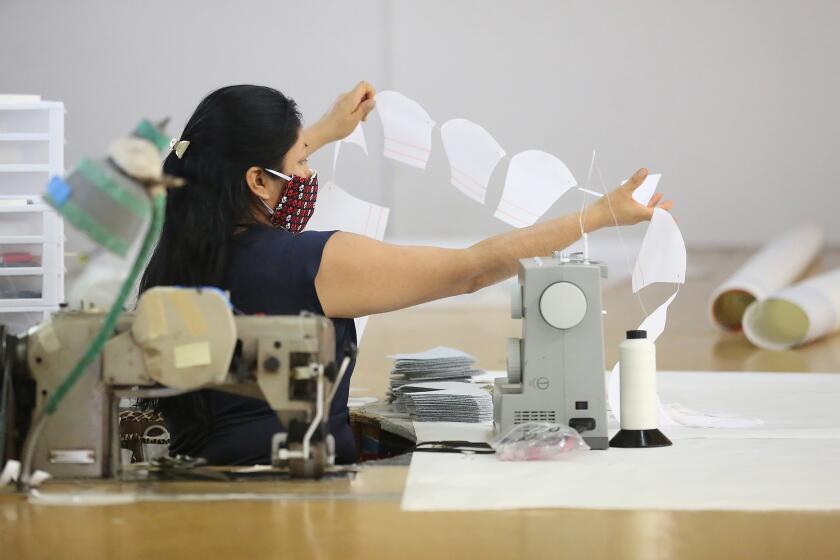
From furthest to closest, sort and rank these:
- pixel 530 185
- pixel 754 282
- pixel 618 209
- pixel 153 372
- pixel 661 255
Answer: pixel 754 282 → pixel 530 185 → pixel 661 255 → pixel 618 209 → pixel 153 372

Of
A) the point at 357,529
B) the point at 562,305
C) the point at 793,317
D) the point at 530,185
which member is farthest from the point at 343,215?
the point at 793,317

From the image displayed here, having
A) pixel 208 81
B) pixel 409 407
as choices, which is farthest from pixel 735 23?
pixel 409 407

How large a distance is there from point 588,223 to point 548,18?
25.2ft

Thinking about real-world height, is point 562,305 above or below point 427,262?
below

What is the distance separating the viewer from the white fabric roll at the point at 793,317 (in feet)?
18.6

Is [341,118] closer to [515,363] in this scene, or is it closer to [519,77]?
[515,363]

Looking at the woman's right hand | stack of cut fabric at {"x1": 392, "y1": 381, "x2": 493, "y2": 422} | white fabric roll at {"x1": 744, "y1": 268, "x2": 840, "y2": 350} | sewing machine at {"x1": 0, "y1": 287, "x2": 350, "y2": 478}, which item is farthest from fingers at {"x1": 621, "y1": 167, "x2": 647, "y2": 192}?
white fabric roll at {"x1": 744, "y1": 268, "x2": 840, "y2": 350}

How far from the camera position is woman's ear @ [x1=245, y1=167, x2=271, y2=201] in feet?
8.90

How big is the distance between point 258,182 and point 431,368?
963 millimetres

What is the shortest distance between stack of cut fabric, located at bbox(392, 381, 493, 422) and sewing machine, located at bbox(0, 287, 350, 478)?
76 centimetres

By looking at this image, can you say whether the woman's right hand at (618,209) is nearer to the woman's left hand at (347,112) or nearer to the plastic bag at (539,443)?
the plastic bag at (539,443)

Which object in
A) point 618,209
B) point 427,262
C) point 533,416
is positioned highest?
point 618,209

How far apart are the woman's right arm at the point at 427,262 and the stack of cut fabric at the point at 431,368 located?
0.73 meters

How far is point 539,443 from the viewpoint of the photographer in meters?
2.37
